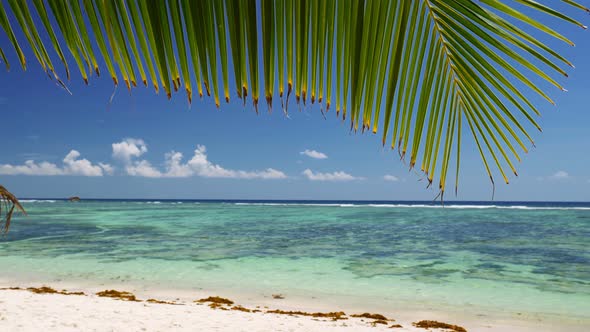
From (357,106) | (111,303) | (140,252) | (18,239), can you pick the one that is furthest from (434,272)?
(18,239)

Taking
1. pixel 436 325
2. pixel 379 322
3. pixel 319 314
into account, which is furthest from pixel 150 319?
pixel 436 325

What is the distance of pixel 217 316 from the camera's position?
6.70 m

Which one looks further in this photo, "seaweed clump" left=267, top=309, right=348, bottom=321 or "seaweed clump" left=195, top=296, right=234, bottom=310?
"seaweed clump" left=195, top=296, right=234, bottom=310

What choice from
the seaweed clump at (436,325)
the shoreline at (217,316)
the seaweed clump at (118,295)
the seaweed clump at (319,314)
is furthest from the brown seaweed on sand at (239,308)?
the seaweed clump at (436,325)

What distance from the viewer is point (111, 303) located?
23.8 ft

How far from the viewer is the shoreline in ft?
19.6

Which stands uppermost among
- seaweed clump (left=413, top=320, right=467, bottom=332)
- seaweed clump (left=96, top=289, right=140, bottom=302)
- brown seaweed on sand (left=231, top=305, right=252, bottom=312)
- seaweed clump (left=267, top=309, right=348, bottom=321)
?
seaweed clump (left=413, top=320, right=467, bottom=332)

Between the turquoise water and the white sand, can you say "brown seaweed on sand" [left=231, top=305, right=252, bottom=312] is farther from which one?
the turquoise water

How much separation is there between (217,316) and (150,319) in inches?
39.1

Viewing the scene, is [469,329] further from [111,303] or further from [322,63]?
[322,63]

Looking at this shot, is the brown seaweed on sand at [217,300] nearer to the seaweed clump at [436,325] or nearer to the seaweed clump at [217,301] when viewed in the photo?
the seaweed clump at [217,301]

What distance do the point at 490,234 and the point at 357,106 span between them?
2373 cm

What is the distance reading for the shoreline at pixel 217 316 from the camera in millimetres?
5965

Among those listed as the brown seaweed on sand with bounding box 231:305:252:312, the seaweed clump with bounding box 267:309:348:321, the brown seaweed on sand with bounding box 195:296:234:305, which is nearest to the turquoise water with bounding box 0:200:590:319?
the brown seaweed on sand with bounding box 195:296:234:305
